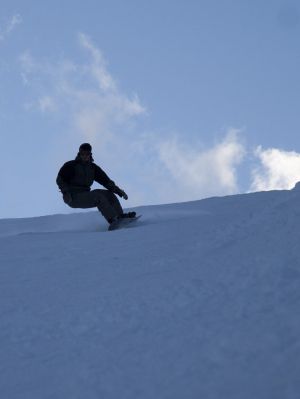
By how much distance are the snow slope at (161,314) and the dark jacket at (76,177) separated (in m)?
2.25

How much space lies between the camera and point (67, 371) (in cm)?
342

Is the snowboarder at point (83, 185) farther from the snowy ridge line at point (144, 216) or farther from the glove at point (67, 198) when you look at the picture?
the snowy ridge line at point (144, 216)

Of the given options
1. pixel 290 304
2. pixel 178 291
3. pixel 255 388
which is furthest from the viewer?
pixel 178 291

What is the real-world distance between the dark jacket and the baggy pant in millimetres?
141

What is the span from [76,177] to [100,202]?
661mm

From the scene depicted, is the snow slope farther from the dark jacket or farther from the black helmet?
the black helmet

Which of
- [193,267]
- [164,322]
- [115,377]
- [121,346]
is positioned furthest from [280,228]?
[115,377]

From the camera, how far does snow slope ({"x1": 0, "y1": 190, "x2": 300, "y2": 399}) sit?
3.13 metres

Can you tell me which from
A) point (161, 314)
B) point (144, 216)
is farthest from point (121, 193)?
point (161, 314)

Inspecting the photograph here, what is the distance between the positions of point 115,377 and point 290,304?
1.26 meters

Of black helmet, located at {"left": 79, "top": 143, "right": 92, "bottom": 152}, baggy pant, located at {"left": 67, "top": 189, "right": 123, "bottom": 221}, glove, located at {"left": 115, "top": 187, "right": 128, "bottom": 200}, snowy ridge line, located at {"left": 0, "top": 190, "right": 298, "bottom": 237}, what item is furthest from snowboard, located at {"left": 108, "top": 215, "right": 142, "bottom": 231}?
black helmet, located at {"left": 79, "top": 143, "right": 92, "bottom": 152}

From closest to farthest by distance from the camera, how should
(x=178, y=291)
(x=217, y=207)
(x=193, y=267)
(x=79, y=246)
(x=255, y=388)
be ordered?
(x=255, y=388) → (x=178, y=291) → (x=193, y=267) → (x=79, y=246) → (x=217, y=207)

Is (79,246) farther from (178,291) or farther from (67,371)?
(67,371)

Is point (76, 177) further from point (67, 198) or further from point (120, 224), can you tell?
point (120, 224)
